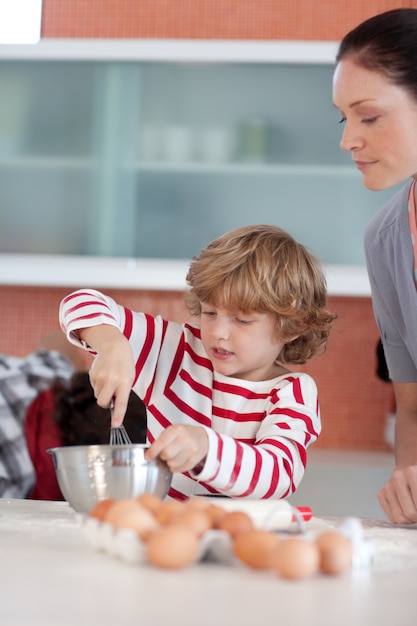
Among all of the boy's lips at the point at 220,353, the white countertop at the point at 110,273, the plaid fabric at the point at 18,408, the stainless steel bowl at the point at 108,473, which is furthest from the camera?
the white countertop at the point at 110,273

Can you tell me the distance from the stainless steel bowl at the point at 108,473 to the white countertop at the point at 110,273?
1809mm

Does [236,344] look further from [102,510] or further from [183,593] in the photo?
[183,593]

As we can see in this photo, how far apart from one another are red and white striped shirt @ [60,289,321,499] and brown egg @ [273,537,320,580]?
0.35m

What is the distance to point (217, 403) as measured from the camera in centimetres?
140

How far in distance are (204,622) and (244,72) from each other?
2.48 m

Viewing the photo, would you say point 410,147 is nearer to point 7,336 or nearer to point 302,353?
point 302,353

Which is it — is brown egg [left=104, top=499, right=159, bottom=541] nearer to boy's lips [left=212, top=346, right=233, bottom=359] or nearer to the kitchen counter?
the kitchen counter

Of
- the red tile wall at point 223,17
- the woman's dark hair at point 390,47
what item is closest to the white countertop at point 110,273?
the red tile wall at point 223,17

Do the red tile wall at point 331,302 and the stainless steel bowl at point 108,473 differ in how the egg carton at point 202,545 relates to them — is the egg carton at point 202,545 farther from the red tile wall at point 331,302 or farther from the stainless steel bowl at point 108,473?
the red tile wall at point 331,302

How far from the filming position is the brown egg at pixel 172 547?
0.74 m

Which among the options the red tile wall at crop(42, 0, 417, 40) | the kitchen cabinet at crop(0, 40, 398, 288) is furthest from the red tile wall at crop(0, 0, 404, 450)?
the kitchen cabinet at crop(0, 40, 398, 288)

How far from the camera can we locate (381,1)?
318 centimetres

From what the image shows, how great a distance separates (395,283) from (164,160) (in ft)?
5.29

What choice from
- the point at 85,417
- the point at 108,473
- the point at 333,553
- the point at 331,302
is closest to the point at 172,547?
the point at 333,553
